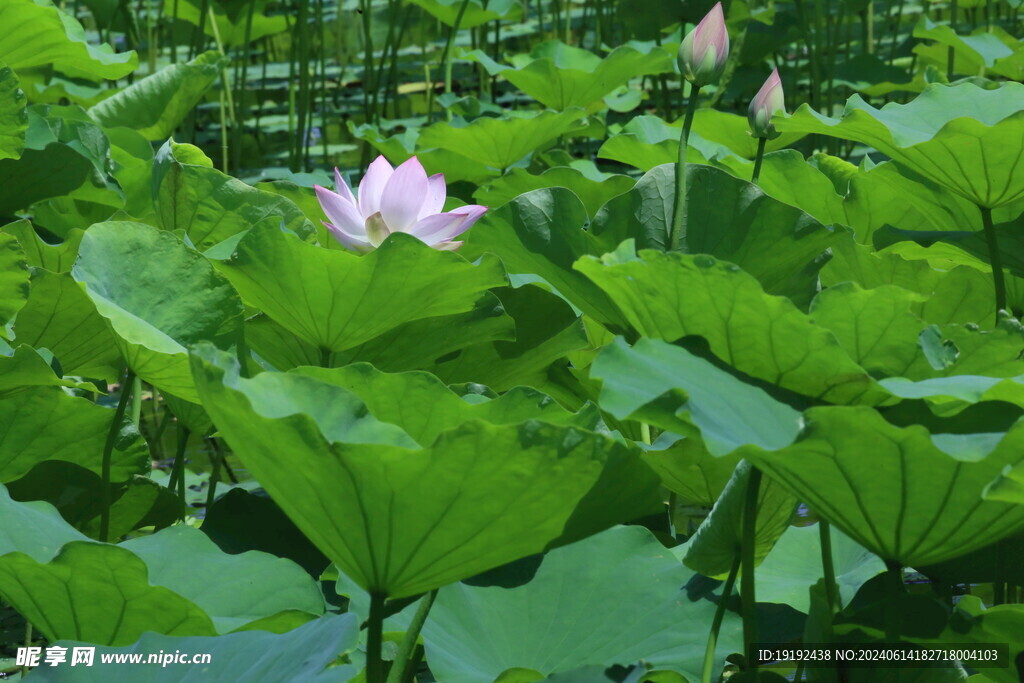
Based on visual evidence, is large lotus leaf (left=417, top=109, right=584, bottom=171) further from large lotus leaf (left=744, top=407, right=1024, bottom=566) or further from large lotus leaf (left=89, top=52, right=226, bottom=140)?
large lotus leaf (left=744, top=407, right=1024, bottom=566)

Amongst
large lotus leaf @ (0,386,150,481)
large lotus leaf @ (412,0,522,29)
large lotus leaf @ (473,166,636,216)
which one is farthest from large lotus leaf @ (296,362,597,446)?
large lotus leaf @ (412,0,522,29)

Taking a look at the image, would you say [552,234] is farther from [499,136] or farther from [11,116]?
[499,136]

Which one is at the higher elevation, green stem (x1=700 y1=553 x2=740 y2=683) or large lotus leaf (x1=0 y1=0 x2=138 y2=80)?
large lotus leaf (x1=0 y1=0 x2=138 y2=80)

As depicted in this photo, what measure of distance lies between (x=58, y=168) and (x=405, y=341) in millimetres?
559

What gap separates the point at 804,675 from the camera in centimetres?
75

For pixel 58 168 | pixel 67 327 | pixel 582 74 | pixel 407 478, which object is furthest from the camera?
pixel 582 74

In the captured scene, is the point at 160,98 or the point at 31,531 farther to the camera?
the point at 160,98

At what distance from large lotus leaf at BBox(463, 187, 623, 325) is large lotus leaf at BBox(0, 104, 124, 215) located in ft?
1.80

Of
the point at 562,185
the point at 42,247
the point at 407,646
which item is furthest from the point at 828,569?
the point at 42,247

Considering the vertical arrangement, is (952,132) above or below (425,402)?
above

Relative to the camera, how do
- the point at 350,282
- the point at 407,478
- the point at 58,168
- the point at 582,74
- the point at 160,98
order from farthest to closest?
the point at 582,74
the point at 160,98
the point at 58,168
the point at 350,282
the point at 407,478

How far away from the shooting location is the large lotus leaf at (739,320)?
60cm

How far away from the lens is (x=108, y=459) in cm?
93

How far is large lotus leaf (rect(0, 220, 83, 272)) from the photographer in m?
1.12
